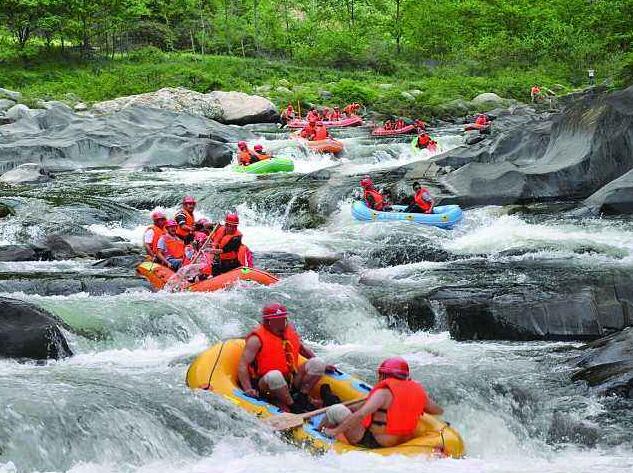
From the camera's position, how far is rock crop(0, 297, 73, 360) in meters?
8.93

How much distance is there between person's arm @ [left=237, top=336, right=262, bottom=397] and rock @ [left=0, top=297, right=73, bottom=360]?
2829 mm

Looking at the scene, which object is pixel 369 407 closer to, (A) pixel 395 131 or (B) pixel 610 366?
(B) pixel 610 366

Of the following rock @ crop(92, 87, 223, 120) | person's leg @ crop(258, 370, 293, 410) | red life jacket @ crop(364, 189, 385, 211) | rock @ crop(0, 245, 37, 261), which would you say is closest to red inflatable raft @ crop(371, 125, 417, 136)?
rock @ crop(92, 87, 223, 120)

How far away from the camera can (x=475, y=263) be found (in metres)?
13.1

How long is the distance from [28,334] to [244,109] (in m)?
27.6

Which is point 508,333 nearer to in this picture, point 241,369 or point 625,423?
point 625,423

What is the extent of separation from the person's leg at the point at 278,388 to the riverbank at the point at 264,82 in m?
30.0

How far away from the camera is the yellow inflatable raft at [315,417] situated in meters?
6.32

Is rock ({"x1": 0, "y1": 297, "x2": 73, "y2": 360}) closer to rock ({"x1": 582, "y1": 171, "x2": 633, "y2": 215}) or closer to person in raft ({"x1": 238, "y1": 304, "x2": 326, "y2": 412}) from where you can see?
person in raft ({"x1": 238, "y1": 304, "x2": 326, "y2": 412})

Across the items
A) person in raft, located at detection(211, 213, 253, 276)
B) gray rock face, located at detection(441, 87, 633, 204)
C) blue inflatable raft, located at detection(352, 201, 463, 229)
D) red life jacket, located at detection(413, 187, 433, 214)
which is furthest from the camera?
gray rock face, located at detection(441, 87, 633, 204)

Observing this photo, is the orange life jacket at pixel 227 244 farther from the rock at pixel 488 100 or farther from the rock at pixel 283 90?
the rock at pixel 283 90

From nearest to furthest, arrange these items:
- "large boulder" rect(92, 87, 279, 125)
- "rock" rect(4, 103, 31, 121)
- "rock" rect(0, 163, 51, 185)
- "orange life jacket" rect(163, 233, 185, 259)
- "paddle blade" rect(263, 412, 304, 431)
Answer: "paddle blade" rect(263, 412, 304, 431) < "orange life jacket" rect(163, 233, 185, 259) < "rock" rect(0, 163, 51, 185) < "rock" rect(4, 103, 31, 121) < "large boulder" rect(92, 87, 279, 125)

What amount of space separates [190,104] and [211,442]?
29.1 metres

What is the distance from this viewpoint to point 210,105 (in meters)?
34.9
